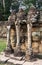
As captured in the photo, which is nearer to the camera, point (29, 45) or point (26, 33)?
point (29, 45)

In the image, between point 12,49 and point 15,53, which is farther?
point 12,49

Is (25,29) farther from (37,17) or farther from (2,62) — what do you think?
(2,62)

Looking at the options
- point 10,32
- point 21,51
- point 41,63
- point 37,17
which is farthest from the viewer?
point 10,32

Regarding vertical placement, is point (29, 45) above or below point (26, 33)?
below

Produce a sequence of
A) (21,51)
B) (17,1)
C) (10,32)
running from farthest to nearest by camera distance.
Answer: (17,1) < (10,32) < (21,51)

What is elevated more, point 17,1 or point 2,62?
point 17,1

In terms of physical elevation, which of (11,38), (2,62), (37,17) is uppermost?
(37,17)

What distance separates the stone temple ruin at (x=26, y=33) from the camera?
7293 millimetres

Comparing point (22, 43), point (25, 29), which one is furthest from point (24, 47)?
point (25, 29)

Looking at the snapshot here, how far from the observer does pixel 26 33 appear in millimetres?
7949

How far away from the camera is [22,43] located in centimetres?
807

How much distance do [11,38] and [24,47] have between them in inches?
31.6

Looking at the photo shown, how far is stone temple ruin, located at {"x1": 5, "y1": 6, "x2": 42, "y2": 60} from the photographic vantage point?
729cm

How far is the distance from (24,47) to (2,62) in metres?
1.18
